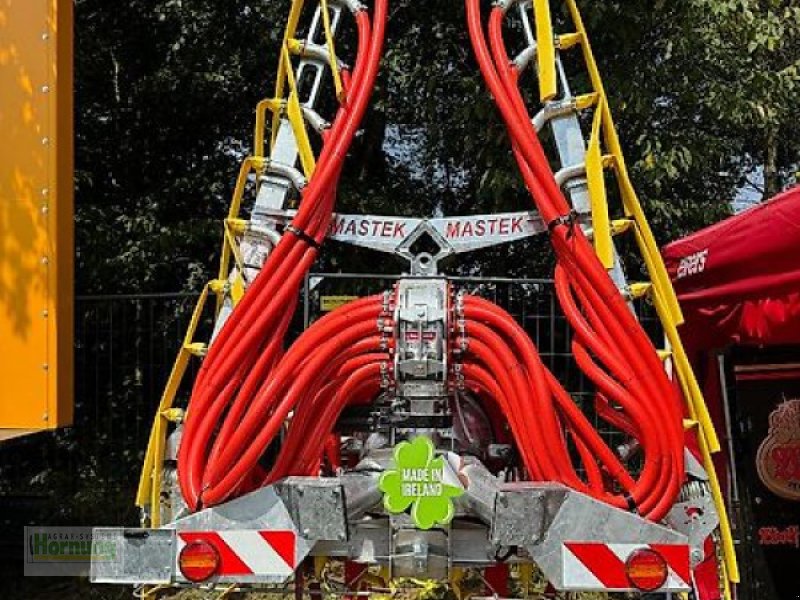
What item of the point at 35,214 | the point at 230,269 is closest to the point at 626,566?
the point at 230,269

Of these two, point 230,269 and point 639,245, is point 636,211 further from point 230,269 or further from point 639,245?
point 230,269

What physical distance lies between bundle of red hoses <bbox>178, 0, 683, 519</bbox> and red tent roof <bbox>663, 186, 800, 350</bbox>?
975mm

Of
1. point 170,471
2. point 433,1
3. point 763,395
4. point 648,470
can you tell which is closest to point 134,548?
point 170,471

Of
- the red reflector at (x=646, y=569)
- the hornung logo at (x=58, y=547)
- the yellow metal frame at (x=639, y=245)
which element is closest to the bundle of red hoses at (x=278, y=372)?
the yellow metal frame at (x=639, y=245)

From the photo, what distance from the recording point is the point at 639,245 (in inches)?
144

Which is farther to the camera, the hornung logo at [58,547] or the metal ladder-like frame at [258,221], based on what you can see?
the hornung logo at [58,547]

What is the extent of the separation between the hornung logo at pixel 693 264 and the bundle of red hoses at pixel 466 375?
1.70 m

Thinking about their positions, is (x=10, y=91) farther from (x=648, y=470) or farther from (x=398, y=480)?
(x=648, y=470)

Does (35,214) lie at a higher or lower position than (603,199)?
higher

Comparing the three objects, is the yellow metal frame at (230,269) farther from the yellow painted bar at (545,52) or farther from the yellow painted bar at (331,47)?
the yellow painted bar at (545,52)

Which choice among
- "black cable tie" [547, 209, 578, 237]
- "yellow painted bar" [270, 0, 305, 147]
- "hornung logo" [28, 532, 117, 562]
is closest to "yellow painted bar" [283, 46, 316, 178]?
"yellow painted bar" [270, 0, 305, 147]

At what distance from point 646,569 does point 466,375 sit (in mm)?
842

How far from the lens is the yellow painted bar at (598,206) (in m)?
3.52

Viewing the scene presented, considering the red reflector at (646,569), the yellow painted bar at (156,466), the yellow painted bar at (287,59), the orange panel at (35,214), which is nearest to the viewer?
the red reflector at (646,569)
